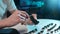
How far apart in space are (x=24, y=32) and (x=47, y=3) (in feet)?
2.57

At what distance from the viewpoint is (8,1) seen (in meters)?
1.05

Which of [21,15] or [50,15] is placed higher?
[21,15]

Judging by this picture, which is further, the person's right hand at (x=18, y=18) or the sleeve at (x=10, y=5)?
the sleeve at (x=10, y=5)

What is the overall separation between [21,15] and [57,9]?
2.70ft

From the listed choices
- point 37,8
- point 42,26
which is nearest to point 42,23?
point 42,26

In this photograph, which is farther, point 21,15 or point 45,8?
point 45,8

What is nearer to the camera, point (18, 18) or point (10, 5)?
point (18, 18)

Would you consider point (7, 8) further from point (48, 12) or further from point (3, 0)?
point (48, 12)

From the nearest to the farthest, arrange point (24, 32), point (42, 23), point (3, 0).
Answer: point (24, 32)
point (42, 23)
point (3, 0)

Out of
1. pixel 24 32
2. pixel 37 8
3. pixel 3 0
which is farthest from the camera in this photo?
pixel 37 8

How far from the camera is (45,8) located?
148 cm

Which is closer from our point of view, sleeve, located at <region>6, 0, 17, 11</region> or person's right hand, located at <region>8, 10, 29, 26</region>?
person's right hand, located at <region>8, 10, 29, 26</region>

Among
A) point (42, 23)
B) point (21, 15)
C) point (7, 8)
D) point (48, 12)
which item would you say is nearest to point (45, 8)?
point (48, 12)

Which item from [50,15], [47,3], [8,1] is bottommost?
[50,15]
